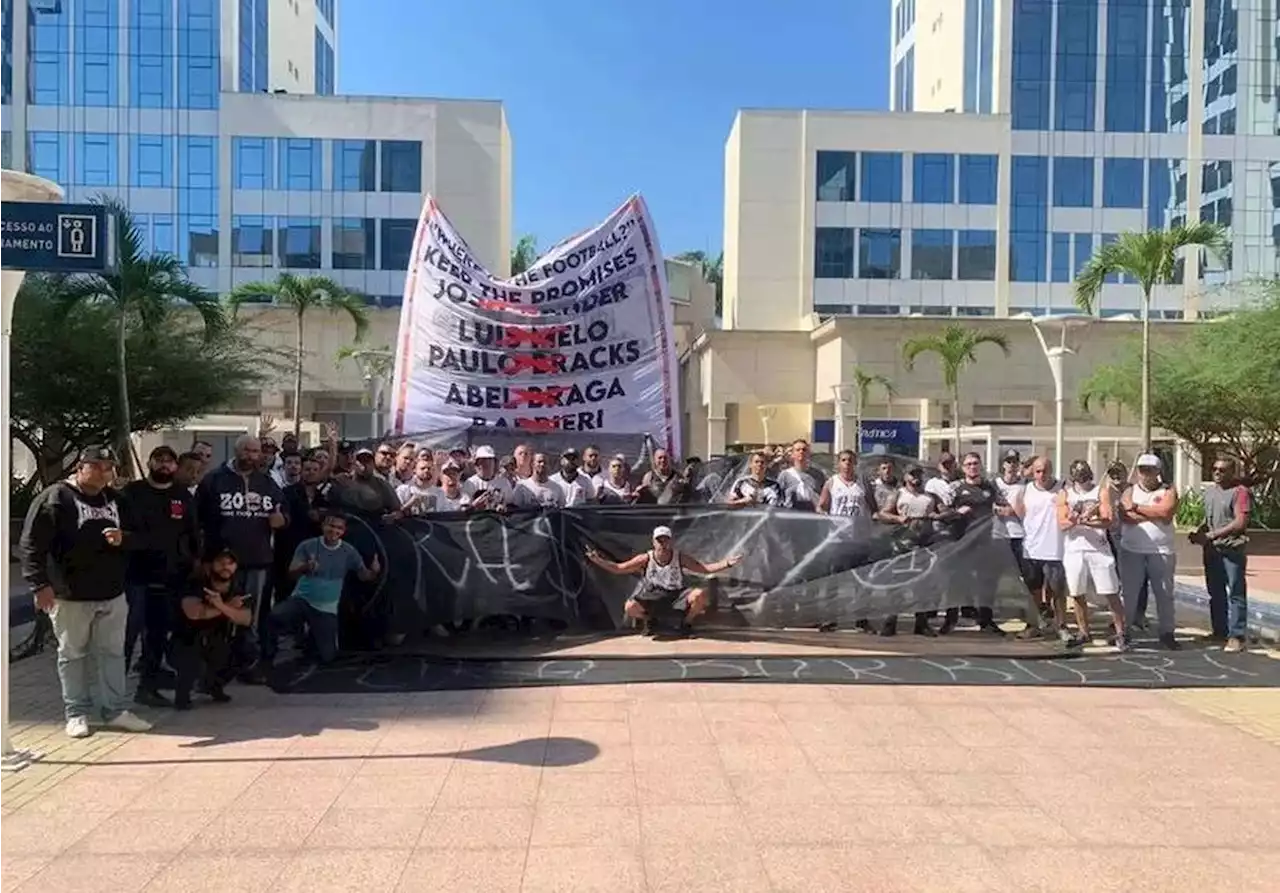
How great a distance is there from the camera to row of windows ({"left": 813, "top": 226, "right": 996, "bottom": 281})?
48.1 m

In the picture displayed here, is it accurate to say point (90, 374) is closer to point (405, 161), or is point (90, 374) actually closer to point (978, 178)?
point (405, 161)

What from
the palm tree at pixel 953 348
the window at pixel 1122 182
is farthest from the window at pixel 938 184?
the palm tree at pixel 953 348

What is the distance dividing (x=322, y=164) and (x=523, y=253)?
1292cm

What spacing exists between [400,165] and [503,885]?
156ft

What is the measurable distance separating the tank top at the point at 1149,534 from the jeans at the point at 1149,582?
0.05m

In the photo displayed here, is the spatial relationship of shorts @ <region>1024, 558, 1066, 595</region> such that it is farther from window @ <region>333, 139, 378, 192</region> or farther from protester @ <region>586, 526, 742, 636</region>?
window @ <region>333, 139, 378, 192</region>

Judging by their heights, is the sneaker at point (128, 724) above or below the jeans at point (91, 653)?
below

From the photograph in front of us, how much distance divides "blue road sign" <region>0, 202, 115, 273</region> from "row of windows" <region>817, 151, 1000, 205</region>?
4520 centimetres

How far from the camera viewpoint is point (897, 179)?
159ft

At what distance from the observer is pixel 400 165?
48.4m

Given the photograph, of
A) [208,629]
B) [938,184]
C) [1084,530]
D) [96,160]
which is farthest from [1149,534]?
[96,160]

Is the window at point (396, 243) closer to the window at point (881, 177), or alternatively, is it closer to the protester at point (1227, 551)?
the window at point (881, 177)

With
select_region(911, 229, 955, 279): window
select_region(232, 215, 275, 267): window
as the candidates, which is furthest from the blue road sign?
select_region(911, 229, 955, 279): window

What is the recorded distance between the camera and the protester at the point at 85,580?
240 inches
